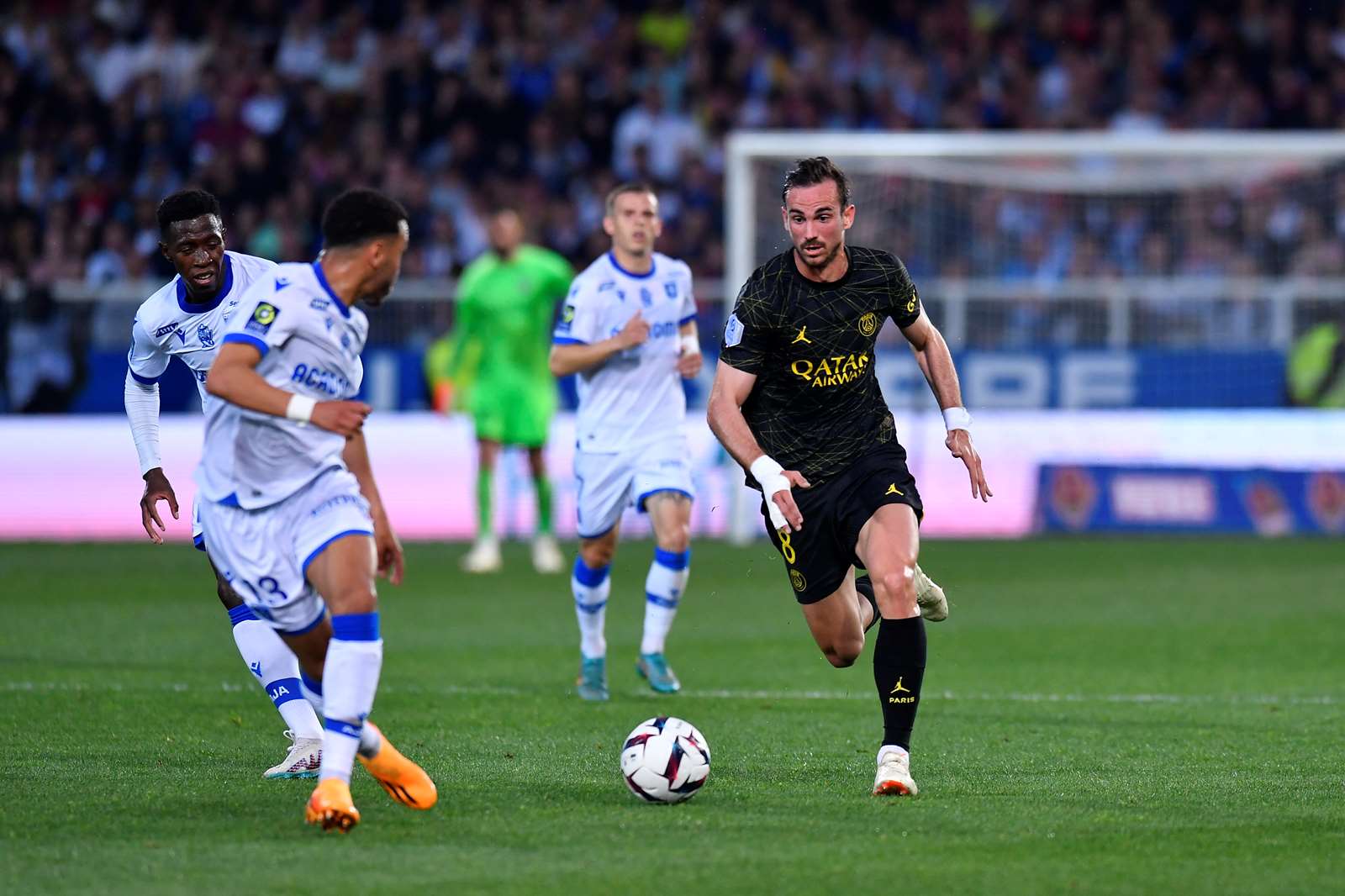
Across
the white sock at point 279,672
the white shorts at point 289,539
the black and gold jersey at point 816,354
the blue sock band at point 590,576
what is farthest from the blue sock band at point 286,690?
the blue sock band at point 590,576

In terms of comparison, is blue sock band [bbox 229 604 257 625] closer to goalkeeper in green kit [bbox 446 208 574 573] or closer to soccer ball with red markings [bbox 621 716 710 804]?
soccer ball with red markings [bbox 621 716 710 804]

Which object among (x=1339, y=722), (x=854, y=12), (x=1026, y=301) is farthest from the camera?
(x=854, y=12)

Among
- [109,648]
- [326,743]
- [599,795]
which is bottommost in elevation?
[109,648]

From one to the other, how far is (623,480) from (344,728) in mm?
3986

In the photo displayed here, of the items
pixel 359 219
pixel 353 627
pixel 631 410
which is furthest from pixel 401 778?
pixel 631 410

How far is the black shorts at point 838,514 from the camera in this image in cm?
696

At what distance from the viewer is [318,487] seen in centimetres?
589

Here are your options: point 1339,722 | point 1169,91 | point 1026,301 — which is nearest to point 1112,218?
point 1026,301

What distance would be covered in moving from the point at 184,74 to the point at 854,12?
25.4ft

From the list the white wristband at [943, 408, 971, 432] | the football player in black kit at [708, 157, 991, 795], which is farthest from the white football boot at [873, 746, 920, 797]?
the white wristband at [943, 408, 971, 432]

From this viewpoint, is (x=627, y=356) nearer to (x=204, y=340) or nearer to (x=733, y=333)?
(x=733, y=333)

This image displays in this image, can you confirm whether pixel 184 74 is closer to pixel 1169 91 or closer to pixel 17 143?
pixel 17 143

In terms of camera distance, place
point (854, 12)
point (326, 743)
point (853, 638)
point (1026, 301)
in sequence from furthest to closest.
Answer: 1. point (854, 12)
2. point (1026, 301)
3. point (853, 638)
4. point (326, 743)

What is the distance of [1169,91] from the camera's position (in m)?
22.3
